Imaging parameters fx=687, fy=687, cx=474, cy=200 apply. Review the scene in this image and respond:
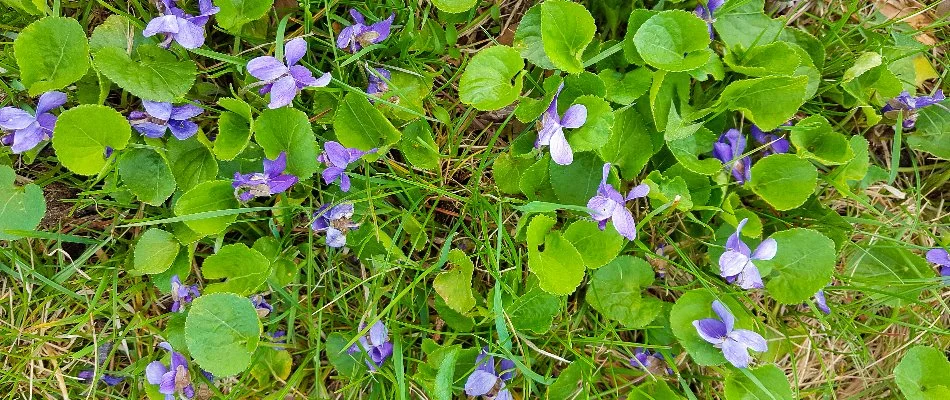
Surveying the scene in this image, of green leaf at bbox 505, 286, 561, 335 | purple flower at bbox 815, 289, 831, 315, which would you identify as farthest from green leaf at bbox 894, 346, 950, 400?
green leaf at bbox 505, 286, 561, 335

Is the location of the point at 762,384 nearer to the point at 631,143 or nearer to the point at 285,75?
the point at 631,143

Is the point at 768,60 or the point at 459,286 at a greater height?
the point at 768,60

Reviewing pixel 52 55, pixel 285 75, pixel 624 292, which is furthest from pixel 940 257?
pixel 52 55

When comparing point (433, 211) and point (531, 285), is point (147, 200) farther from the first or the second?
point (531, 285)

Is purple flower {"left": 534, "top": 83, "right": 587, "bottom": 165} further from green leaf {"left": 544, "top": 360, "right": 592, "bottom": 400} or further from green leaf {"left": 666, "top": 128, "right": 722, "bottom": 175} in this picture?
green leaf {"left": 544, "top": 360, "right": 592, "bottom": 400}

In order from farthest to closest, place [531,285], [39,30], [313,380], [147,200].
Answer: [313,380] < [531,285] < [147,200] < [39,30]

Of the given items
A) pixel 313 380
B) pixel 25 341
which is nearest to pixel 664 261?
pixel 313 380

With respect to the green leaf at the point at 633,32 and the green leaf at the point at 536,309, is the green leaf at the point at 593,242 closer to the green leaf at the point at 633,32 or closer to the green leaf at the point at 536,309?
the green leaf at the point at 536,309
